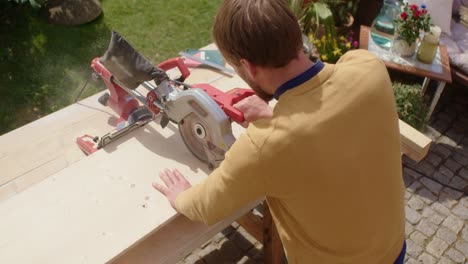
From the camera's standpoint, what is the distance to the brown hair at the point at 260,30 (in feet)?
4.88

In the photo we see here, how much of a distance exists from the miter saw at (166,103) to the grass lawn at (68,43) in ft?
6.70

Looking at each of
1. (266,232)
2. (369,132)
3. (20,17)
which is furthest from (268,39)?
(20,17)

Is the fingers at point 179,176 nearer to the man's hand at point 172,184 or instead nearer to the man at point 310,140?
the man's hand at point 172,184

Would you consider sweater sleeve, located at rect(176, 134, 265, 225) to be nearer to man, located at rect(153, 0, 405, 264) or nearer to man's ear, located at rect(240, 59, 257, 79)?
man, located at rect(153, 0, 405, 264)

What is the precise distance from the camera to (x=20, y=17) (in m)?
5.30

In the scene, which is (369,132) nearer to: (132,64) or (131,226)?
(131,226)

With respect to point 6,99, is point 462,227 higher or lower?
lower

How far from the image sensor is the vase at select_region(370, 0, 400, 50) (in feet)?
15.0

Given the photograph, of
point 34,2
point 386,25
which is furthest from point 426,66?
point 34,2

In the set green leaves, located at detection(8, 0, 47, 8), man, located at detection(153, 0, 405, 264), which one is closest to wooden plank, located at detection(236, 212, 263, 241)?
man, located at detection(153, 0, 405, 264)

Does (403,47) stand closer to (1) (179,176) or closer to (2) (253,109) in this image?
(2) (253,109)

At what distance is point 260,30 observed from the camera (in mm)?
1487

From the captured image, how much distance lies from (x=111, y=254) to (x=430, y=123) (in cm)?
368

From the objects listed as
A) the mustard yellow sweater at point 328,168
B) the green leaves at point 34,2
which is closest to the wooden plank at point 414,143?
the mustard yellow sweater at point 328,168
